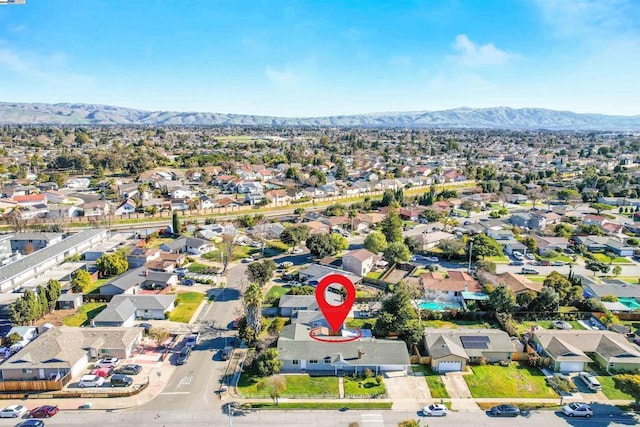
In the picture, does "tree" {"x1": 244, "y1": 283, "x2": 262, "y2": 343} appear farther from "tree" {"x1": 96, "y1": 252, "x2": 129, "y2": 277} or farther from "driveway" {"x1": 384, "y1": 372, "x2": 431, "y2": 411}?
"tree" {"x1": 96, "y1": 252, "x2": 129, "y2": 277}

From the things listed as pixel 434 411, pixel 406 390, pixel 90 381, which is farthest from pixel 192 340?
pixel 434 411

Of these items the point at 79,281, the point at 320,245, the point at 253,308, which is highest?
the point at 253,308

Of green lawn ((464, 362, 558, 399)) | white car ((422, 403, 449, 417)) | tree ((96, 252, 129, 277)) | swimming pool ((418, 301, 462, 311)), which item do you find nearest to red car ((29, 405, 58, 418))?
white car ((422, 403, 449, 417))

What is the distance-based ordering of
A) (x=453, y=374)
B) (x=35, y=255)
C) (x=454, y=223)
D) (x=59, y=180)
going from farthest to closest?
(x=59, y=180) < (x=454, y=223) < (x=35, y=255) < (x=453, y=374)

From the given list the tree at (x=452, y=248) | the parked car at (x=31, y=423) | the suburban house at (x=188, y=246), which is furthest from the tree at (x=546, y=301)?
the suburban house at (x=188, y=246)

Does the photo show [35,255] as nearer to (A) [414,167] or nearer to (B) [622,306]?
(B) [622,306]

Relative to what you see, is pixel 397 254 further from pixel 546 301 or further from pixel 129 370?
pixel 129 370

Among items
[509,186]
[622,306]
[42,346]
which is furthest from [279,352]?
[509,186]

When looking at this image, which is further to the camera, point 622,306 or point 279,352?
point 622,306
